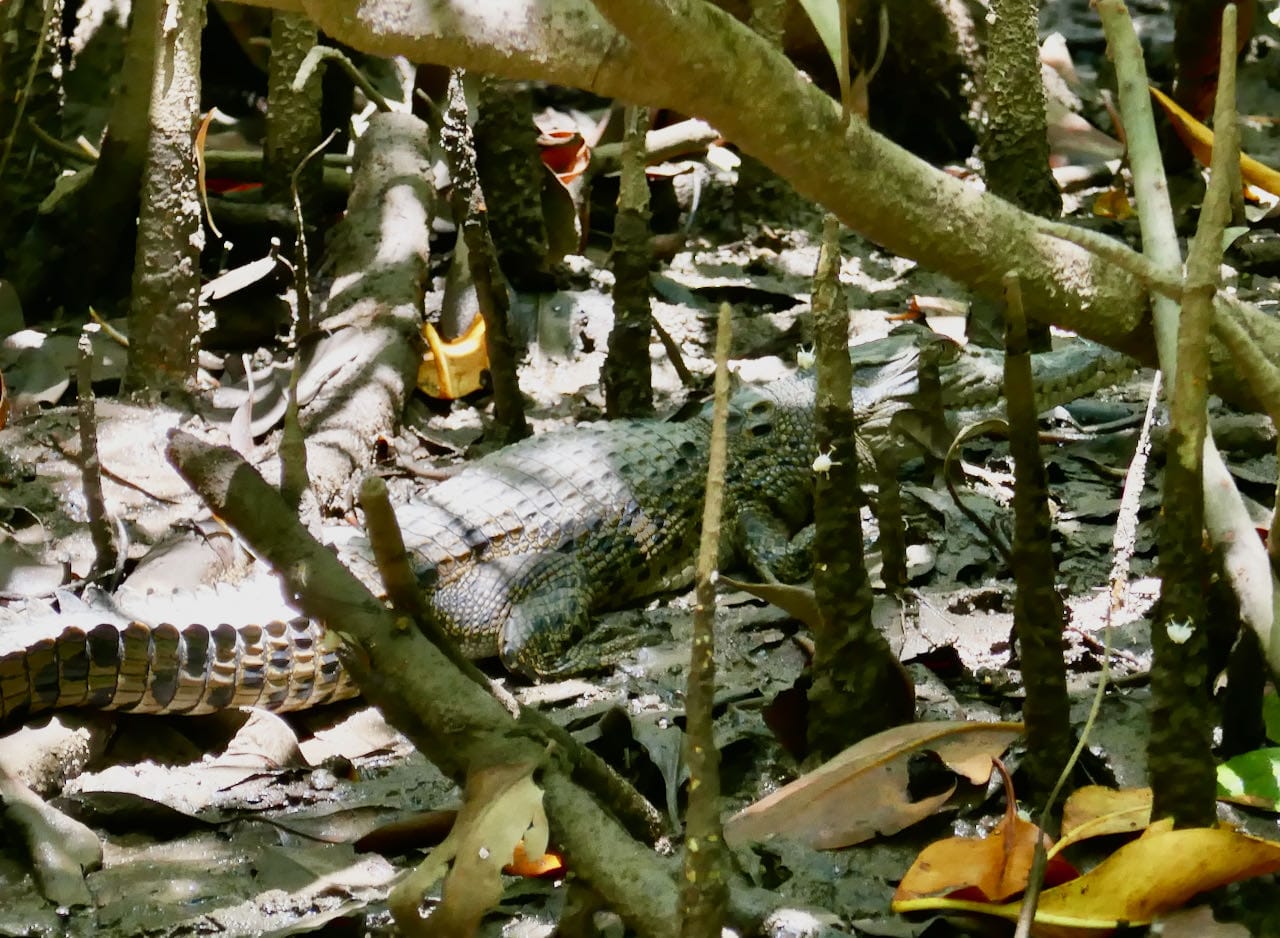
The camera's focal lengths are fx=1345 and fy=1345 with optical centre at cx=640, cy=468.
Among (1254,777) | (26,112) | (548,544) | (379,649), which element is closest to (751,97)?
(379,649)

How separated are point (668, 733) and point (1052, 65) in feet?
16.5

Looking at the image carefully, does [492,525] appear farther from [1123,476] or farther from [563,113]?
[563,113]

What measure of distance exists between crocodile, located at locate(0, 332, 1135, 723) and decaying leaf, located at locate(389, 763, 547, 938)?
137 centimetres

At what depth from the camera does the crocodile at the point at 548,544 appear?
2.62 m

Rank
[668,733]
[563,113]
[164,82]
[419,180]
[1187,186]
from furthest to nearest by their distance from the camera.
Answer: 1. [563,113]
2. [1187,186]
3. [419,180]
4. [164,82]
5. [668,733]

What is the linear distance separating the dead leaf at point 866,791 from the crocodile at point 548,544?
1245mm

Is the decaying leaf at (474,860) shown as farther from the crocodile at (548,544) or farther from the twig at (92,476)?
the twig at (92,476)

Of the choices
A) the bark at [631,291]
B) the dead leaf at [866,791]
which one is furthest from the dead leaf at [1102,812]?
the bark at [631,291]

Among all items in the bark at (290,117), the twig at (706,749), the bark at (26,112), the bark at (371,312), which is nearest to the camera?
the twig at (706,749)

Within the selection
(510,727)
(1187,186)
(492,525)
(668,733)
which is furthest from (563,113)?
(510,727)

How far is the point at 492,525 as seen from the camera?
11.2ft

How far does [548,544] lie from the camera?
3498 mm

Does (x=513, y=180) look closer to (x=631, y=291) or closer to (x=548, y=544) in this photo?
(x=631, y=291)

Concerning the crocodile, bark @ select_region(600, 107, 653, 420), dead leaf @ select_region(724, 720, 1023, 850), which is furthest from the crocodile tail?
bark @ select_region(600, 107, 653, 420)
